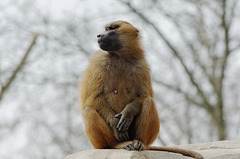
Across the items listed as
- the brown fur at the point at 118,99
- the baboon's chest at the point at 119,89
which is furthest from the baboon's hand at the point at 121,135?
the baboon's chest at the point at 119,89

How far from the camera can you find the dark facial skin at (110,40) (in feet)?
23.0

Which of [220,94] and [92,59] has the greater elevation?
[92,59]

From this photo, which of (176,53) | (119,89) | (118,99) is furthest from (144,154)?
(176,53)

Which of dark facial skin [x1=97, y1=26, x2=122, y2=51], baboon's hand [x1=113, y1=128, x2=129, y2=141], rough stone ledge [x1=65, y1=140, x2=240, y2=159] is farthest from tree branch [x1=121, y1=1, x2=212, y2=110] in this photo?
baboon's hand [x1=113, y1=128, x2=129, y2=141]

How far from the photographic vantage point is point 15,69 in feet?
40.7

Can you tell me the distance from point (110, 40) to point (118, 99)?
3.72 ft

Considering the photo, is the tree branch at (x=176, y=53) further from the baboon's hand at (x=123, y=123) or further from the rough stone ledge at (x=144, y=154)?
the baboon's hand at (x=123, y=123)

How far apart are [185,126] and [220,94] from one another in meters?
3.51

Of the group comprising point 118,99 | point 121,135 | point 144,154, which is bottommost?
point 144,154

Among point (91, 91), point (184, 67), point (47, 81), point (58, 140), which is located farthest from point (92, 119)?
point (58, 140)

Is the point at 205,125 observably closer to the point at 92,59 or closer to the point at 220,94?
the point at 220,94

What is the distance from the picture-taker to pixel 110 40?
23.5 feet

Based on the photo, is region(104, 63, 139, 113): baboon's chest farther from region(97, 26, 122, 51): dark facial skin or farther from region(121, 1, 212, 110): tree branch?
region(121, 1, 212, 110): tree branch

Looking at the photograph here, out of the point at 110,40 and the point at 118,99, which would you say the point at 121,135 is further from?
the point at 110,40
